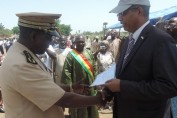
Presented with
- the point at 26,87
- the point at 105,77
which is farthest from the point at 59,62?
the point at 26,87

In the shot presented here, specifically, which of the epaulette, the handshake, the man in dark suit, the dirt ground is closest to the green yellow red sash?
the dirt ground

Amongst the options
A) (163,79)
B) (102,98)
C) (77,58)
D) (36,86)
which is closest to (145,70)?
(163,79)

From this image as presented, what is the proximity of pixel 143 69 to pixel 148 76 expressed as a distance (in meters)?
0.08

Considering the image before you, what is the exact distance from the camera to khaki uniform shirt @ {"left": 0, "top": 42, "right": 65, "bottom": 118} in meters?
2.60

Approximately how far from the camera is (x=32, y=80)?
2607 millimetres

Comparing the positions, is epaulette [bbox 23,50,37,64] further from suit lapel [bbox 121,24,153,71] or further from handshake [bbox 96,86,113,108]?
suit lapel [bbox 121,24,153,71]

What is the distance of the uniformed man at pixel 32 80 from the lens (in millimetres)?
2607

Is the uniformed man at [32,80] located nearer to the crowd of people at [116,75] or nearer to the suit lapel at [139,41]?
the crowd of people at [116,75]

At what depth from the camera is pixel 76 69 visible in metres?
6.35

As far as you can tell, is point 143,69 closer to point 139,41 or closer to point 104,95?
point 139,41

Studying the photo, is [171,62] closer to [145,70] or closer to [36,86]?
[145,70]

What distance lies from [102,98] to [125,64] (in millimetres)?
362

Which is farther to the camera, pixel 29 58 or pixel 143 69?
pixel 143 69

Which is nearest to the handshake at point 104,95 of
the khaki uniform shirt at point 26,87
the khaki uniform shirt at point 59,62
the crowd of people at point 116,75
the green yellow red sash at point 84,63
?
the crowd of people at point 116,75
